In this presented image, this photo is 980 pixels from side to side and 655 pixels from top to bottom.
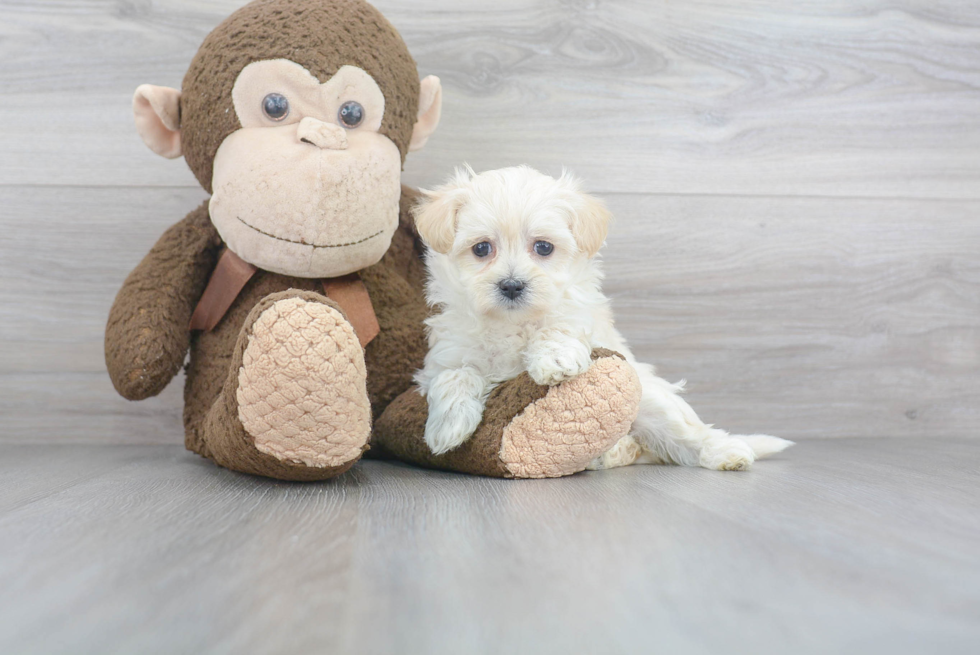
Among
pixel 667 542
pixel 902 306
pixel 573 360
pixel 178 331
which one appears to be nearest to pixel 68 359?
pixel 178 331

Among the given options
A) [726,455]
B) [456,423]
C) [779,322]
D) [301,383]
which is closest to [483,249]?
[456,423]

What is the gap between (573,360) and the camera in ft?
3.16

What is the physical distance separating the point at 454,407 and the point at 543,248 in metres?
0.27

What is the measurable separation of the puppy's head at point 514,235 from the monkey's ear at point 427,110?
8.4 inches

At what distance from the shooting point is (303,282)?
3.83 ft

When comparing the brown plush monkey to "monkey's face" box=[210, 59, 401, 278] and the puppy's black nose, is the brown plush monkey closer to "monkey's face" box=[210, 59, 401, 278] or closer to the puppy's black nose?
"monkey's face" box=[210, 59, 401, 278]

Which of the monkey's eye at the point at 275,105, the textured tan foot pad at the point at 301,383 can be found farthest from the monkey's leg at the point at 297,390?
the monkey's eye at the point at 275,105

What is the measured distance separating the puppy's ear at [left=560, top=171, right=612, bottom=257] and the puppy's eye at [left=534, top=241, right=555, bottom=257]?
1.7 inches

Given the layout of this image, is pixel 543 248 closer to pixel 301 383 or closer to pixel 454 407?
pixel 454 407

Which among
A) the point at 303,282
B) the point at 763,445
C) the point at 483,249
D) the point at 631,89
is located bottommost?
the point at 763,445

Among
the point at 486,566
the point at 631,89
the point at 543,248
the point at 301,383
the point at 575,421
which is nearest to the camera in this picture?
the point at 486,566

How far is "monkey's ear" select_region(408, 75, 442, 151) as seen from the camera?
4.03 feet

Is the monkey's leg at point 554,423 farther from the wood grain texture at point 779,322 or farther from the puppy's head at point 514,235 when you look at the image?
the wood grain texture at point 779,322

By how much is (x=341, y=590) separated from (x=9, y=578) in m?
0.29
